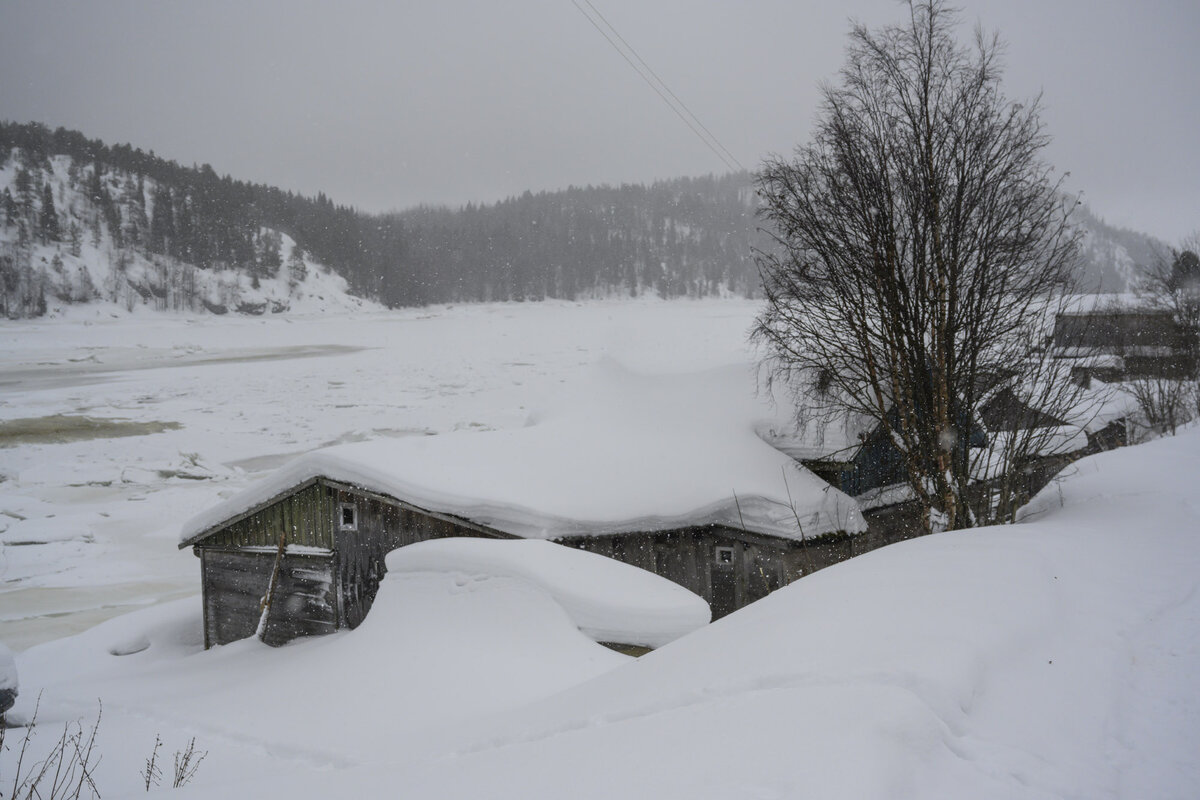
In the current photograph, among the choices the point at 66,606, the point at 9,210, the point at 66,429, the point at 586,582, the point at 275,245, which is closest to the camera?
the point at 586,582

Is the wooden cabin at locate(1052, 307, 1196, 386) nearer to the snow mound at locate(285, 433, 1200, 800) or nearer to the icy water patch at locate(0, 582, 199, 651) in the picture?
the snow mound at locate(285, 433, 1200, 800)

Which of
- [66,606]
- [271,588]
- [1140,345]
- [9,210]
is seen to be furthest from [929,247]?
[9,210]

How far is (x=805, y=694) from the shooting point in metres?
3.36

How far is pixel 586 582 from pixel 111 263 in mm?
94674

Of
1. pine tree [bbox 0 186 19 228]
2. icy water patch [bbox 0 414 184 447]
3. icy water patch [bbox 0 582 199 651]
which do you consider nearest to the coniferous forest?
pine tree [bbox 0 186 19 228]

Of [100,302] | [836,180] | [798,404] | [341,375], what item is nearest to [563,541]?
[798,404]

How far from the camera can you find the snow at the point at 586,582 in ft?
24.9

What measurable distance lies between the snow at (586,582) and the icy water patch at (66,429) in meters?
28.1

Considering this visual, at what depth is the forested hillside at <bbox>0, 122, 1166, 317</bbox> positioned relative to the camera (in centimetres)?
7925

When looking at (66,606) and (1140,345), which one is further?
(1140,345)

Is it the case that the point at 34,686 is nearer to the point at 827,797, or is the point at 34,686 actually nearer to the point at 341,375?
the point at 827,797

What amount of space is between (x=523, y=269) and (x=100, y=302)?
49773 mm

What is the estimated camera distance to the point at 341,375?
143 feet

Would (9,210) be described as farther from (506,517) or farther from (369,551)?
(506,517)
